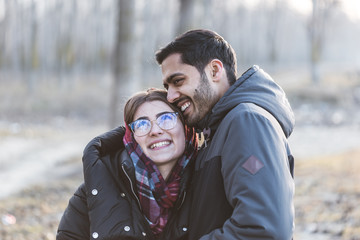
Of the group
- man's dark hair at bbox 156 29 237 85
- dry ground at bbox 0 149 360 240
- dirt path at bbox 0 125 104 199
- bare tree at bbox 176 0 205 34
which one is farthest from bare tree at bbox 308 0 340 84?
man's dark hair at bbox 156 29 237 85

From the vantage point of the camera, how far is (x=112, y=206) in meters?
2.64

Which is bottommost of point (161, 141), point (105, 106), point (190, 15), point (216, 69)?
point (161, 141)

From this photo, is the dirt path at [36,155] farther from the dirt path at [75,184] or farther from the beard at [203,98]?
the beard at [203,98]

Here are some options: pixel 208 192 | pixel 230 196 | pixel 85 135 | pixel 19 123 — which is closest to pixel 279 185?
pixel 230 196

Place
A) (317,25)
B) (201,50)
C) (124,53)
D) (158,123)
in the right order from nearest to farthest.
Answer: (201,50) < (158,123) < (124,53) < (317,25)

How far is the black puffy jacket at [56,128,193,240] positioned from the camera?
2596 millimetres

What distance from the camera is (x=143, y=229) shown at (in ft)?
8.59

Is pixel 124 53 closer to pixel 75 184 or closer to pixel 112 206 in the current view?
pixel 75 184

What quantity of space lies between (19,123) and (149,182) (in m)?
21.4

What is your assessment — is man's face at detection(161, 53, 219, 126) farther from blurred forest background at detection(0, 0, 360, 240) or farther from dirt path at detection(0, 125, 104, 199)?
dirt path at detection(0, 125, 104, 199)

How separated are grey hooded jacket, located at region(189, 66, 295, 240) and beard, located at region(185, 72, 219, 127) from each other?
180 millimetres

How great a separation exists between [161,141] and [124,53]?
21.9 ft

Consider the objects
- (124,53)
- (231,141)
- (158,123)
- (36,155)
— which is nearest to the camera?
(231,141)

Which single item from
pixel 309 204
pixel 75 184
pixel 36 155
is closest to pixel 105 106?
pixel 36 155
